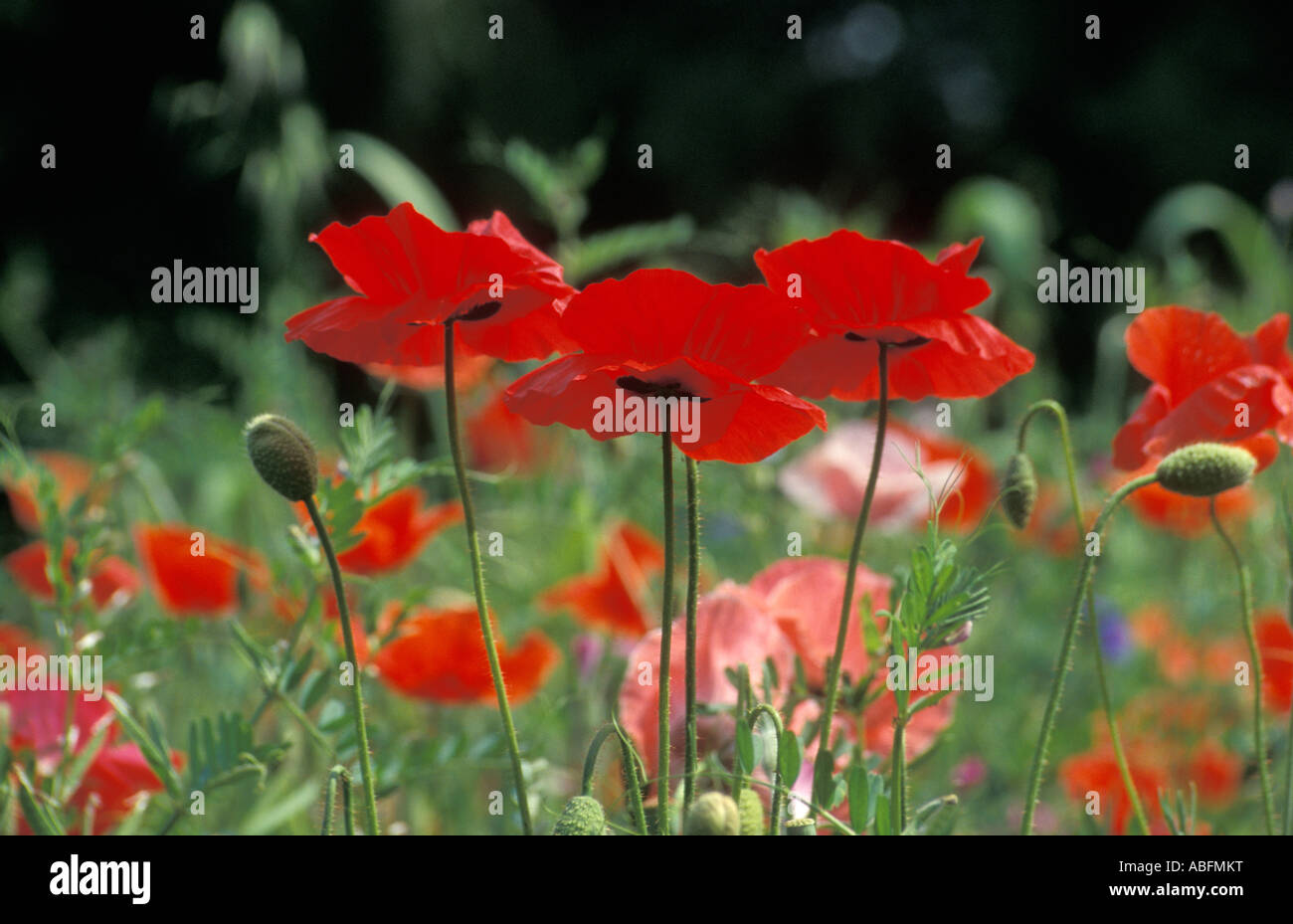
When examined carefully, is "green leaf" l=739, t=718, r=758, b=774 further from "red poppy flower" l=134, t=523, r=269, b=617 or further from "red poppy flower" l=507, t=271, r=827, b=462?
"red poppy flower" l=134, t=523, r=269, b=617

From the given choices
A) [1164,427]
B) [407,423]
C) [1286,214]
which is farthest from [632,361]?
[1286,214]

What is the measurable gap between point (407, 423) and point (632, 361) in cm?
136

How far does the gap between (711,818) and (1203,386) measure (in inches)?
11.4

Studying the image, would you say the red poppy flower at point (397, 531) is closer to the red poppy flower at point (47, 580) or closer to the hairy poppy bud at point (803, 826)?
the red poppy flower at point (47, 580)

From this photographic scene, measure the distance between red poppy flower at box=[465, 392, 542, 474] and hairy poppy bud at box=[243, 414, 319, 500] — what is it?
1.09 m

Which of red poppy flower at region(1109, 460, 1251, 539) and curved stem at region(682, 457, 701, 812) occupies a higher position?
red poppy flower at region(1109, 460, 1251, 539)

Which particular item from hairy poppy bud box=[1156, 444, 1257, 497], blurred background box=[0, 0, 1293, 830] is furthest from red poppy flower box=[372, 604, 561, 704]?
blurred background box=[0, 0, 1293, 830]

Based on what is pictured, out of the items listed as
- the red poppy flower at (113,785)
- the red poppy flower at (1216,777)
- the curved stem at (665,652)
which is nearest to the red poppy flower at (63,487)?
the red poppy flower at (113,785)

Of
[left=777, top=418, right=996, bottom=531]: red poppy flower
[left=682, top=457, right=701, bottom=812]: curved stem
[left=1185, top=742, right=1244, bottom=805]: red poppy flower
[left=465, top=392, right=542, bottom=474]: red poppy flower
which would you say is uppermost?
[left=465, top=392, right=542, bottom=474]: red poppy flower

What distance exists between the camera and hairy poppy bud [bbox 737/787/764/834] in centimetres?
40

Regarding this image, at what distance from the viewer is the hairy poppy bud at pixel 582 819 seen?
14.9 inches

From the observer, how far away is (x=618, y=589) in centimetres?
106

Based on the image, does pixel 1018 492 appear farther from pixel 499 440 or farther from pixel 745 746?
pixel 499 440
